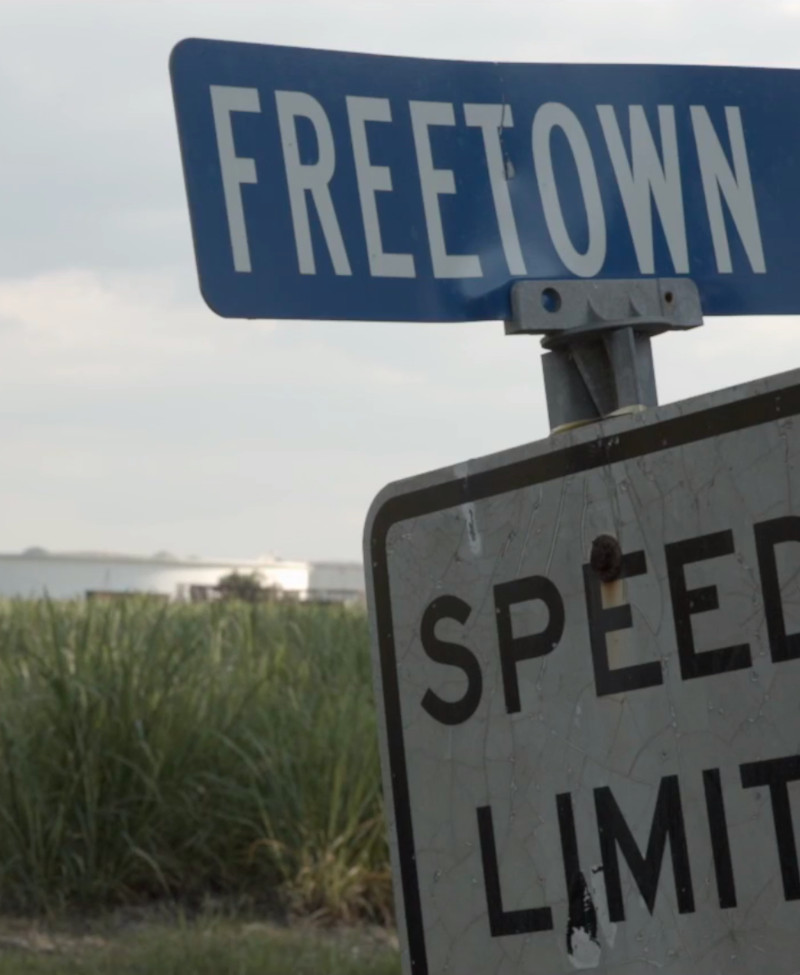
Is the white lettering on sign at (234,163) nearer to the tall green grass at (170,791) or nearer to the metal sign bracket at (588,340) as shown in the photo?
the metal sign bracket at (588,340)

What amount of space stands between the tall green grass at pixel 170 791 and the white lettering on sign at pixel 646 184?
5.12m

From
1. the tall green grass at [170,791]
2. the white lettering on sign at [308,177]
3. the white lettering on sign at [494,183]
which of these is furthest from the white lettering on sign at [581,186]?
the tall green grass at [170,791]

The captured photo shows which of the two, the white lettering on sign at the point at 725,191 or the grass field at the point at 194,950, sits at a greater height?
the white lettering on sign at the point at 725,191

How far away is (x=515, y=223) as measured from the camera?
225 centimetres

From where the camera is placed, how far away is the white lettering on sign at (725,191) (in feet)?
7.83

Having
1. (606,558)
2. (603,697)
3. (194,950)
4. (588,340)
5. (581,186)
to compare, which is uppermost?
(581,186)

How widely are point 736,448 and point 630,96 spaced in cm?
88

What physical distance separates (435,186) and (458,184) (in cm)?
3

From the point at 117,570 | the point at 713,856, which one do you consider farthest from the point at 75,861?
the point at 117,570

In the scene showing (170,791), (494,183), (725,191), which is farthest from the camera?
(170,791)

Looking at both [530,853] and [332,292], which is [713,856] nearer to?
[530,853]

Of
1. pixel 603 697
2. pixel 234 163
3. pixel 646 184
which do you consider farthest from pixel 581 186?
pixel 603 697

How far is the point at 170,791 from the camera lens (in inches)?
287

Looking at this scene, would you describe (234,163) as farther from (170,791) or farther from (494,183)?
(170,791)
